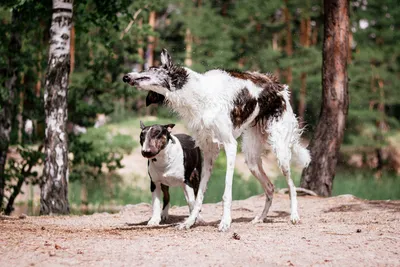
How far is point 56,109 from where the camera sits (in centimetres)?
1123

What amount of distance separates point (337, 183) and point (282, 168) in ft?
28.0

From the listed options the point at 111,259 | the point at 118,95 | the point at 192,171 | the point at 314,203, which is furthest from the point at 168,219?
the point at 118,95

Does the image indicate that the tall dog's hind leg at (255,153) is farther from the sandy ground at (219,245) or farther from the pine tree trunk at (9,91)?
the pine tree trunk at (9,91)

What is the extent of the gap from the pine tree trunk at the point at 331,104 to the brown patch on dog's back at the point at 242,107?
504cm

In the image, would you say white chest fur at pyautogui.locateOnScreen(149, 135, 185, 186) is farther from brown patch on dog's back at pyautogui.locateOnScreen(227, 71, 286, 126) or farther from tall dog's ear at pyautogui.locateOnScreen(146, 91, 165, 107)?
brown patch on dog's back at pyautogui.locateOnScreen(227, 71, 286, 126)

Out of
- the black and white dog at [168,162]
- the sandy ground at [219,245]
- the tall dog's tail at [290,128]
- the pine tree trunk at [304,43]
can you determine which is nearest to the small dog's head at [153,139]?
the black and white dog at [168,162]

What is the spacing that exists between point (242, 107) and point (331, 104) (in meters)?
5.35

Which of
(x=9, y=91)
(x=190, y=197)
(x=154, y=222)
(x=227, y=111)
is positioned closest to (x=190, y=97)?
(x=227, y=111)

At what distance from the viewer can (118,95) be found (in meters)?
15.3

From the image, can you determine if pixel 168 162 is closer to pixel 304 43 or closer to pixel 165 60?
pixel 165 60

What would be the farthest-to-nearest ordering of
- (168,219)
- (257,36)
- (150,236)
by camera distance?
(257,36) → (168,219) → (150,236)

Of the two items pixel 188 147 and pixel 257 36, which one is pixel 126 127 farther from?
pixel 188 147

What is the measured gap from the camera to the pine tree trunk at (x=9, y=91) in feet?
43.3

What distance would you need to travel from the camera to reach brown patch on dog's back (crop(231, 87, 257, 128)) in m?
8.14
